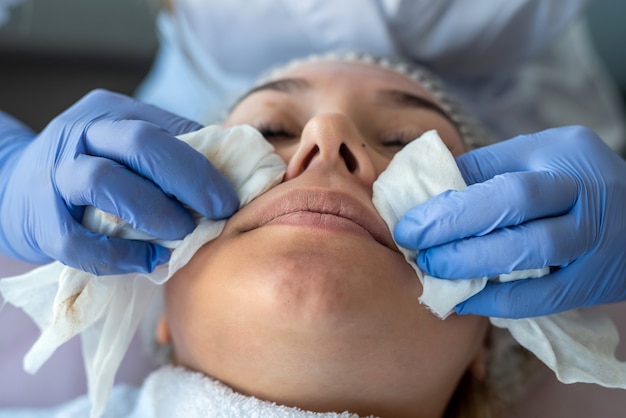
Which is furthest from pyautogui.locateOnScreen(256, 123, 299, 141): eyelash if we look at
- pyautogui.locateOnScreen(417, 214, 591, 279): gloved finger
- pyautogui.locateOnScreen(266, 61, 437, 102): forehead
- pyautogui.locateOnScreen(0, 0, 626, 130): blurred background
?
pyautogui.locateOnScreen(0, 0, 626, 130): blurred background

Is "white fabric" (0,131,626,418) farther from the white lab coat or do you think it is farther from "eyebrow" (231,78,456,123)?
the white lab coat

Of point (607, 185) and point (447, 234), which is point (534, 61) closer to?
point (607, 185)

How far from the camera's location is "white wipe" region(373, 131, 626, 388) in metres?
0.93

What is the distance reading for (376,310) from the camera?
0.87 meters

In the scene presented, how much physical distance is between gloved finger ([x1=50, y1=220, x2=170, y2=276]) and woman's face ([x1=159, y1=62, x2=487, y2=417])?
8cm

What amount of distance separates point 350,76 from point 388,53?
0.33 meters

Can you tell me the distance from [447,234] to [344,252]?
0.15 m

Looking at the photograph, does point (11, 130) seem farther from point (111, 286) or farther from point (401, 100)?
point (401, 100)

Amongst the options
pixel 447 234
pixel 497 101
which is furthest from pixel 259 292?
pixel 497 101

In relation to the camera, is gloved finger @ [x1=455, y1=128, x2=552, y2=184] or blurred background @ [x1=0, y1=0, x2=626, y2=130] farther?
blurred background @ [x1=0, y1=0, x2=626, y2=130]

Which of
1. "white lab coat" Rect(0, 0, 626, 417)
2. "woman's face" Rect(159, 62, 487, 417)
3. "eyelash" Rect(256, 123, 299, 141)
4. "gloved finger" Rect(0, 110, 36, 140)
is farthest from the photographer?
"white lab coat" Rect(0, 0, 626, 417)

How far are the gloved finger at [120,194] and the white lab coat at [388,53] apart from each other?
47 centimetres

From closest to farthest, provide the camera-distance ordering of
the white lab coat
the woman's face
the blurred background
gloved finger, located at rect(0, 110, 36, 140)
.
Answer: the woman's face → gloved finger, located at rect(0, 110, 36, 140) → the white lab coat → the blurred background

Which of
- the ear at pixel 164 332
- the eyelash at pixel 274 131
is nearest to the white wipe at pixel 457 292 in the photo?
the eyelash at pixel 274 131
